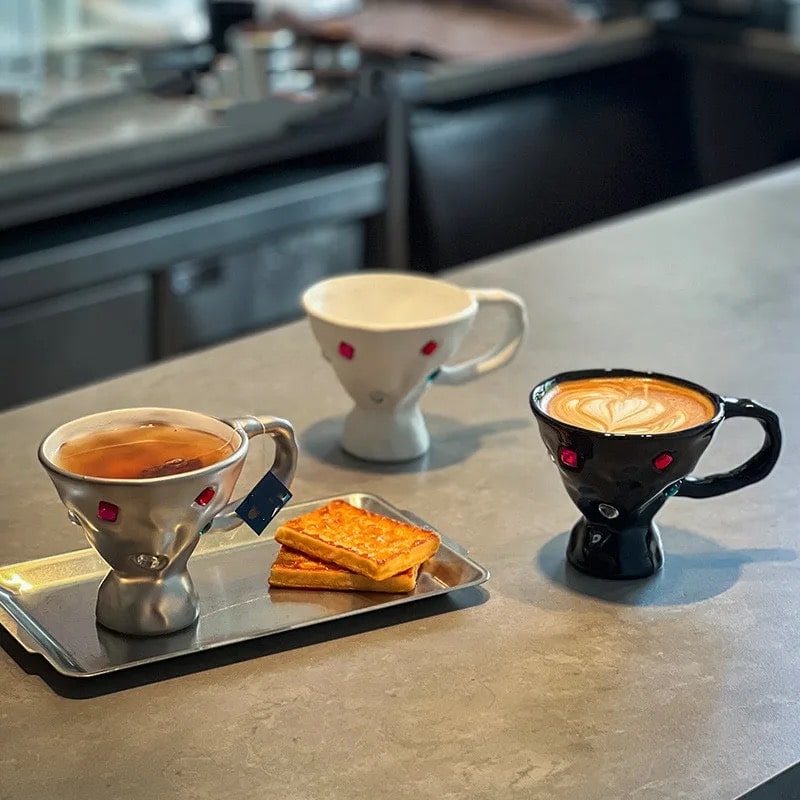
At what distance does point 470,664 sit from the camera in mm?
888

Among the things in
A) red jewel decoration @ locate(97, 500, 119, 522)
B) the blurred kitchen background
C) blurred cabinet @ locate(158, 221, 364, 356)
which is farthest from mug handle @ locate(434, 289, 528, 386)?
blurred cabinet @ locate(158, 221, 364, 356)

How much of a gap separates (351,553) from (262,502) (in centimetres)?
7

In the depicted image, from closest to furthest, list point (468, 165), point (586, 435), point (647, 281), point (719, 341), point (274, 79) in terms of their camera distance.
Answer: point (586, 435), point (719, 341), point (647, 281), point (274, 79), point (468, 165)

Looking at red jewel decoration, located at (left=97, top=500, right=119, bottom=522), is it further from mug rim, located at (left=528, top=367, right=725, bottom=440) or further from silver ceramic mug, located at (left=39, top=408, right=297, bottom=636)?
mug rim, located at (left=528, top=367, right=725, bottom=440)

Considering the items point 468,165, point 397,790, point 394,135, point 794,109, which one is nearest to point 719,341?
point 397,790

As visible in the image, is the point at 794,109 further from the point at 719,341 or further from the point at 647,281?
the point at 719,341

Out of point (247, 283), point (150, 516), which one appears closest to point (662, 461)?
point (150, 516)

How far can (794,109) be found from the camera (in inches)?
123

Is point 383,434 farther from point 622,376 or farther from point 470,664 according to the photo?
point 470,664

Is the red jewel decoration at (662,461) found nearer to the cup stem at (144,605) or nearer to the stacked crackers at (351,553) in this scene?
the stacked crackers at (351,553)

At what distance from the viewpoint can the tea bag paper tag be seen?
3.09 feet

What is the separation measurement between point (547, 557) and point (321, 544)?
0.56 feet

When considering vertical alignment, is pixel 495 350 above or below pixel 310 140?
above

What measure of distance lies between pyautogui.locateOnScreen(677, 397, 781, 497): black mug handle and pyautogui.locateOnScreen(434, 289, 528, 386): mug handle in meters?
0.27
